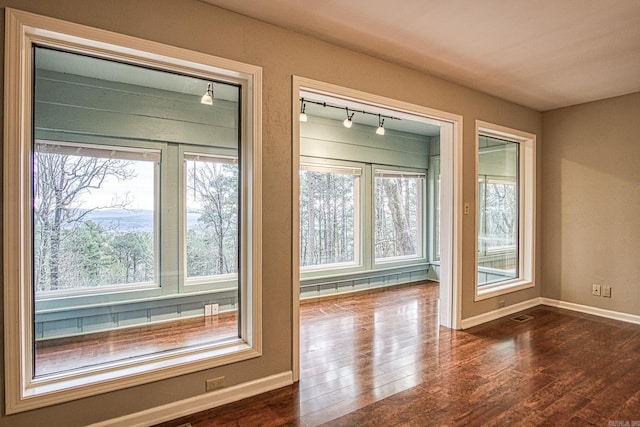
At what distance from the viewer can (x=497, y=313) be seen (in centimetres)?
429

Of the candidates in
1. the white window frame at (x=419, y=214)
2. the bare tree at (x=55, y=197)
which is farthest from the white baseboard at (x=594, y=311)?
the bare tree at (x=55, y=197)

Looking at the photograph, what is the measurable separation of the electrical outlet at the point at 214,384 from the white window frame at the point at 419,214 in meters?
3.88

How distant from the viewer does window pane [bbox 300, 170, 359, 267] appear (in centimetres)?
531

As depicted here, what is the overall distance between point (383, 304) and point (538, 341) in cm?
198

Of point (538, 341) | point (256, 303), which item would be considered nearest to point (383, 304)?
point (538, 341)

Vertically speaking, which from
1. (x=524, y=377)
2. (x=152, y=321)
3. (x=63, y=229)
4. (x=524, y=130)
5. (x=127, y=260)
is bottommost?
(x=524, y=377)

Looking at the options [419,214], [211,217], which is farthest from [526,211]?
[211,217]

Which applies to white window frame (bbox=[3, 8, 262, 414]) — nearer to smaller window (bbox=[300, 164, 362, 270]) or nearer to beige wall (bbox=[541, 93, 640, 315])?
smaller window (bbox=[300, 164, 362, 270])

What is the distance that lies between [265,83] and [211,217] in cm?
105

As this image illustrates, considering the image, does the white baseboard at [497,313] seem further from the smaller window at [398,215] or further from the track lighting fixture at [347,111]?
the track lighting fixture at [347,111]

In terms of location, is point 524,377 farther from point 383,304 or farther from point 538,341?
point 383,304

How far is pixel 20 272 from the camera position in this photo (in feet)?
6.04

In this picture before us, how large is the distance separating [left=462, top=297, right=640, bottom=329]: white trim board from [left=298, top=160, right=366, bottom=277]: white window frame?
6.85 feet

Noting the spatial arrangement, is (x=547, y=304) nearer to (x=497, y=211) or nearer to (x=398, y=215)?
(x=497, y=211)
